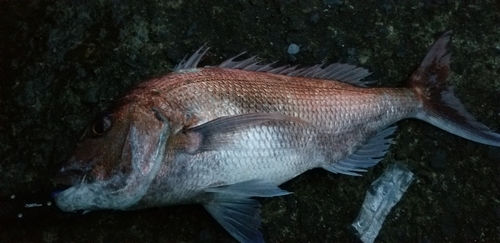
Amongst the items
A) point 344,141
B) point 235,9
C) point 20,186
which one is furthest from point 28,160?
point 344,141

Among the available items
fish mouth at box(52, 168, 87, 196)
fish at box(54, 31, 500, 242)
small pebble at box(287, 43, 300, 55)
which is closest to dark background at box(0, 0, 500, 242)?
small pebble at box(287, 43, 300, 55)

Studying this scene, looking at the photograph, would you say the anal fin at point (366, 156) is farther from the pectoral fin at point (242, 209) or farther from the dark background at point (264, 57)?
the pectoral fin at point (242, 209)

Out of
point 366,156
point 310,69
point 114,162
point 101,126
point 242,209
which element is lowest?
point 242,209

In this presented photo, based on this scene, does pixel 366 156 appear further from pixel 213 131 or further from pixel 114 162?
pixel 114 162

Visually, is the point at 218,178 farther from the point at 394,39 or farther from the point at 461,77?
the point at 461,77

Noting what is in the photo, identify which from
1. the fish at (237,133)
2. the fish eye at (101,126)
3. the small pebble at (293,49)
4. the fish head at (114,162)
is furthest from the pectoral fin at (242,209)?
the small pebble at (293,49)

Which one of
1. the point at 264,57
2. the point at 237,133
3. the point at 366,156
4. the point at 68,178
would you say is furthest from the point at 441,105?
the point at 68,178
